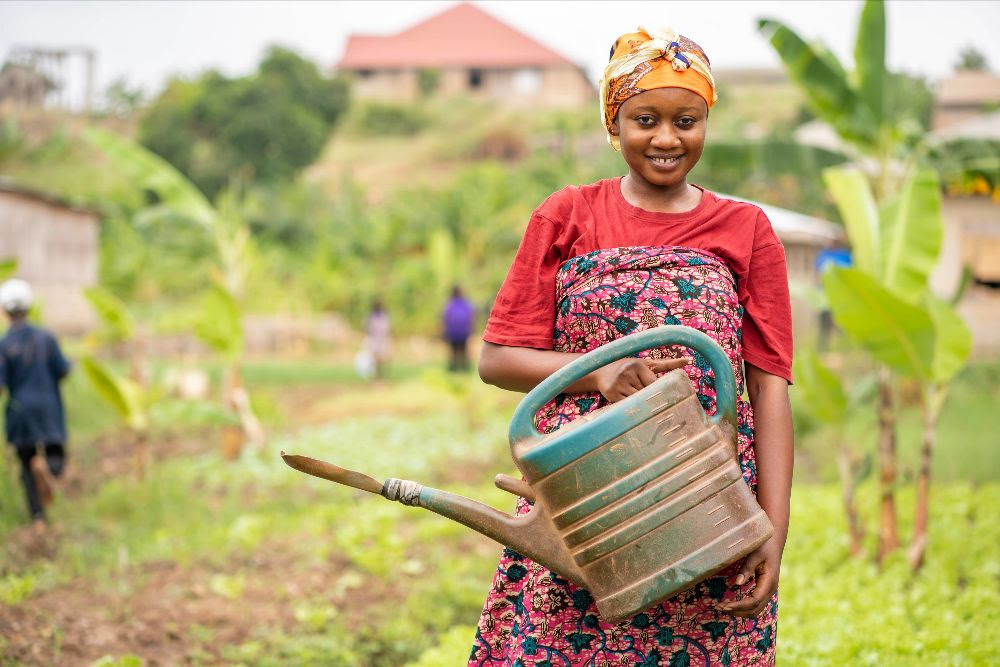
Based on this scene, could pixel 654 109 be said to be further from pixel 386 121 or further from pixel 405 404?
pixel 386 121

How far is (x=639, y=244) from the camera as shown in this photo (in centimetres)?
201

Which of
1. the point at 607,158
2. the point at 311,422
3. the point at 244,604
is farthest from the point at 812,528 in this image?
the point at 607,158

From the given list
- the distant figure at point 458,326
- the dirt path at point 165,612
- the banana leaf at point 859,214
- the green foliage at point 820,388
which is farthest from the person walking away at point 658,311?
the distant figure at point 458,326

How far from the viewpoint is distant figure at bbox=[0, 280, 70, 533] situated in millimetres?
6605

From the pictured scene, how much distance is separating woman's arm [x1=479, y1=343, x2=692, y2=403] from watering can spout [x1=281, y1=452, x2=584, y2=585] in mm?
223

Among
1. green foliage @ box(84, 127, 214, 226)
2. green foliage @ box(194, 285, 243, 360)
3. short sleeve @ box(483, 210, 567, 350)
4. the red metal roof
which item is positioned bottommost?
green foliage @ box(194, 285, 243, 360)

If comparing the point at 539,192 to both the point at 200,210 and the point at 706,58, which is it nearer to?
the point at 200,210

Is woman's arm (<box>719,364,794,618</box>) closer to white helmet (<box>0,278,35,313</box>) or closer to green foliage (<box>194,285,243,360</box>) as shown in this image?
white helmet (<box>0,278,35,313</box>)

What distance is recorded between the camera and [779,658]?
362 centimetres

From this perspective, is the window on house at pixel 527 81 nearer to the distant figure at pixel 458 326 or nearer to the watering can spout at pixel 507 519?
the distant figure at pixel 458 326

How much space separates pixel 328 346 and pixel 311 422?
8092 mm

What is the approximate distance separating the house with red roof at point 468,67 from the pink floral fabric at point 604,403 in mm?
40566

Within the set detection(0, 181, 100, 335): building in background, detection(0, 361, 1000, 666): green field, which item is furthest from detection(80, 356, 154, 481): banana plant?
detection(0, 181, 100, 335): building in background

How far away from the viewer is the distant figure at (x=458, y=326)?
14523 mm
